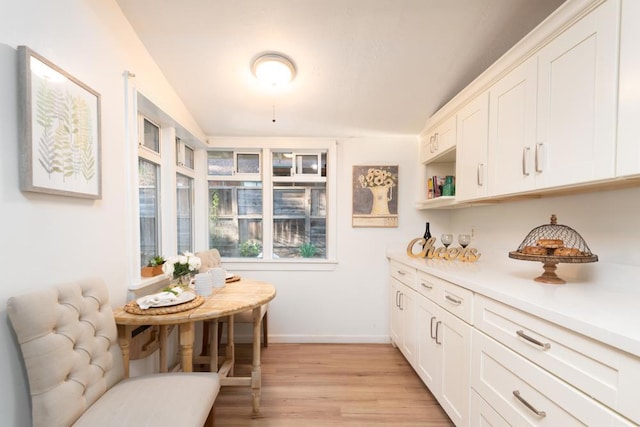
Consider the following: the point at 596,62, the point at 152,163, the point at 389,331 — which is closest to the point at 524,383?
the point at 596,62

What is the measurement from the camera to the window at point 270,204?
2.85m

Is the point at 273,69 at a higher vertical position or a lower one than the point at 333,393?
higher

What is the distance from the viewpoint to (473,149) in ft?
5.93

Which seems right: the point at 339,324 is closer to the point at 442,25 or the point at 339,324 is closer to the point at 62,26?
the point at 442,25

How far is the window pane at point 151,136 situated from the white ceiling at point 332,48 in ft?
1.21

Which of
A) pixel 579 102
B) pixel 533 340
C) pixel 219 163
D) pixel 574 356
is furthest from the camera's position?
pixel 219 163

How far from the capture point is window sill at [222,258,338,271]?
2740 mm

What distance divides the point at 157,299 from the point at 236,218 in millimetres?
1539

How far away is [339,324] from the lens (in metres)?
2.76

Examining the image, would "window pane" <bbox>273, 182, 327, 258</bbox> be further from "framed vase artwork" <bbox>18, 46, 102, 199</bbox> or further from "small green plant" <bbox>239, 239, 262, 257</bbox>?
"framed vase artwork" <bbox>18, 46, 102, 199</bbox>

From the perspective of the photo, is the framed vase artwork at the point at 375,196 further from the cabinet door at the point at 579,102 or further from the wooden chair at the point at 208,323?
the cabinet door at the point at 579,102

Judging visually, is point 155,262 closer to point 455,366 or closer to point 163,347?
point 163,347

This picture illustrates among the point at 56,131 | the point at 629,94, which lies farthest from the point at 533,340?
the point at 56,131

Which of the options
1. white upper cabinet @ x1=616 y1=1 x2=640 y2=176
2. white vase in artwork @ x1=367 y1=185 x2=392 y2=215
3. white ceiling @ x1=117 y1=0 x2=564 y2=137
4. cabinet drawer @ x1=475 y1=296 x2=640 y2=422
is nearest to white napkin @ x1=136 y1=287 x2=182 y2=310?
white ceiling @ x1=117 y1=0 x2=564 y2=137
